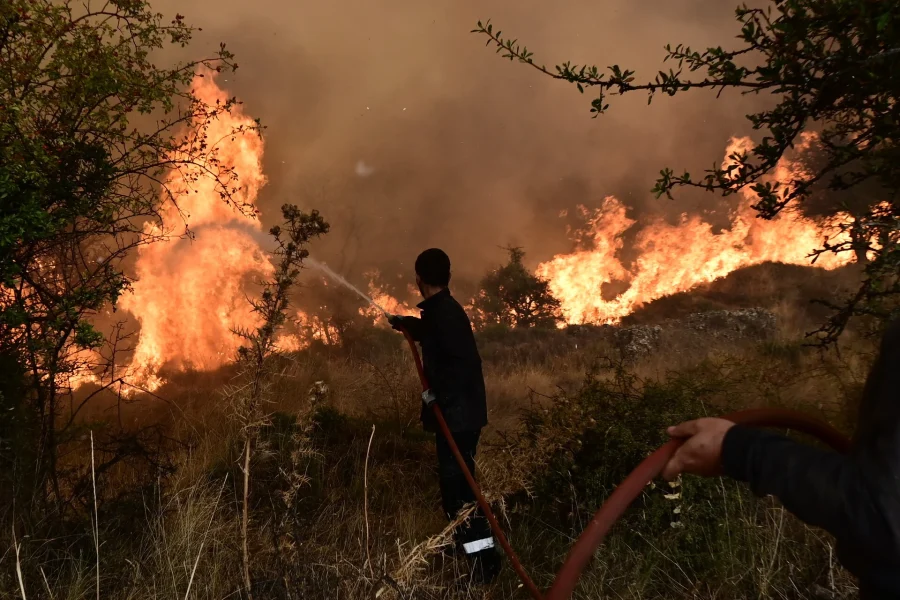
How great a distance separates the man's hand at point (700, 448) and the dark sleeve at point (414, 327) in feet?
8.92

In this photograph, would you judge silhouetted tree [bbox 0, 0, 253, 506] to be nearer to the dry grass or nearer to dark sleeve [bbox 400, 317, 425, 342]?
the dry grass

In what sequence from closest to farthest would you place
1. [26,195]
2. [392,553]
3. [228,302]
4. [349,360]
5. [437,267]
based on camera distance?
[26,195]
[392,553]
[437,267]
[349,360]
[228,302]

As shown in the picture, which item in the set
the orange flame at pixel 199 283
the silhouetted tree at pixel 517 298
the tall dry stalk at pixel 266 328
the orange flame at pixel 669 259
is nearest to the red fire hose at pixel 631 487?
the tall dry stalk at pixel 266 328

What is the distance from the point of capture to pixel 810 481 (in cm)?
117

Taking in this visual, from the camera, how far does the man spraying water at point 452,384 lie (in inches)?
144

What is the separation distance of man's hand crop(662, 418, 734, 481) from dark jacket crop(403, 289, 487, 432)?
241 cm

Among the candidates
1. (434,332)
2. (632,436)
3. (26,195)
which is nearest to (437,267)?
(434,332)

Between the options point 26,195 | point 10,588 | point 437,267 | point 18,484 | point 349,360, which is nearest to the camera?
point 10,588

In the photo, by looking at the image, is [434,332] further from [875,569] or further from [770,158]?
[875,569]

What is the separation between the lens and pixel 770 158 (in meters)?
2.83

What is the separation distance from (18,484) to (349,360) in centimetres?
747

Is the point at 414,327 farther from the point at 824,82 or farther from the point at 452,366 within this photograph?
the point at 824,82

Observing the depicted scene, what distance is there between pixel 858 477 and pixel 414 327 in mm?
3182

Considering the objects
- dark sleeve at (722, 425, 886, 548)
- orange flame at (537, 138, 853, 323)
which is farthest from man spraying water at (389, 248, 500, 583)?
orange flame at (537, 138, 853, 323)
